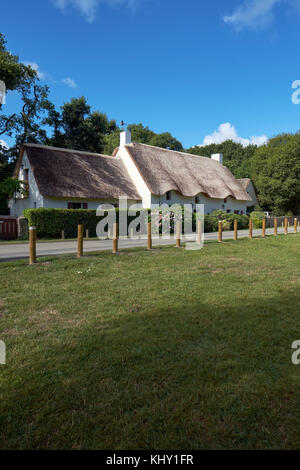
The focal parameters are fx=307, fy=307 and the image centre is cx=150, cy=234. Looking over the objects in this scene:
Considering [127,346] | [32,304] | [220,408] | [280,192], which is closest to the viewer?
[220,408]

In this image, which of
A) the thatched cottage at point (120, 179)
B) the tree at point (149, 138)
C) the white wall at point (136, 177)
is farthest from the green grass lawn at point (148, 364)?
the tree at point (149, 138)

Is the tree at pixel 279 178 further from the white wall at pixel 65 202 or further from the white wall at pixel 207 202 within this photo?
the white wall at pixel 65 202

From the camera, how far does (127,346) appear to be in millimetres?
4059

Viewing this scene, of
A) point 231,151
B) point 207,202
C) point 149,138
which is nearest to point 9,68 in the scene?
point 207,202

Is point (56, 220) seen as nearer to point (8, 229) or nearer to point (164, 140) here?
point (8, 229)

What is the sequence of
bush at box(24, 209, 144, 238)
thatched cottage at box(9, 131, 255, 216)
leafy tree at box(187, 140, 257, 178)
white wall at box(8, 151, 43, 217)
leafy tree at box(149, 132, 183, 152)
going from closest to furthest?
1. bush at box(24, 209, 144, 238)
2. white wall at box(8, 151, 43, 217)
3. thatched cottage at box(9, 131, 255, 216)
4. leafy tree at box(149, 132, 183, 152)
5. leafy tree at box(187, 140, 257, 178)

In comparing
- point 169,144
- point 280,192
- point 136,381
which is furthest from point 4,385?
point 169,144

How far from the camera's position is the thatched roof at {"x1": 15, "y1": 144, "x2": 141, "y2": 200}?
76.7 ft

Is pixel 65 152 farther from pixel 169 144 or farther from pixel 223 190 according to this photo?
pixel 169 144

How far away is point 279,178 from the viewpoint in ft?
139

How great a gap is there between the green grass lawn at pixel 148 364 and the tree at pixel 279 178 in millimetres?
37837

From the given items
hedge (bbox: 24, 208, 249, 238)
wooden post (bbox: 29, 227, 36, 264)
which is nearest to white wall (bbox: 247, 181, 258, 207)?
hedge (bbox: 24, 208, 249, 238)

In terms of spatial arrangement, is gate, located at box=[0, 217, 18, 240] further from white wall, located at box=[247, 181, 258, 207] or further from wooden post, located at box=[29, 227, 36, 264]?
white wall, located at box=[247, 181, 258, 207]

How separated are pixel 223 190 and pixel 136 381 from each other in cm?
3358
